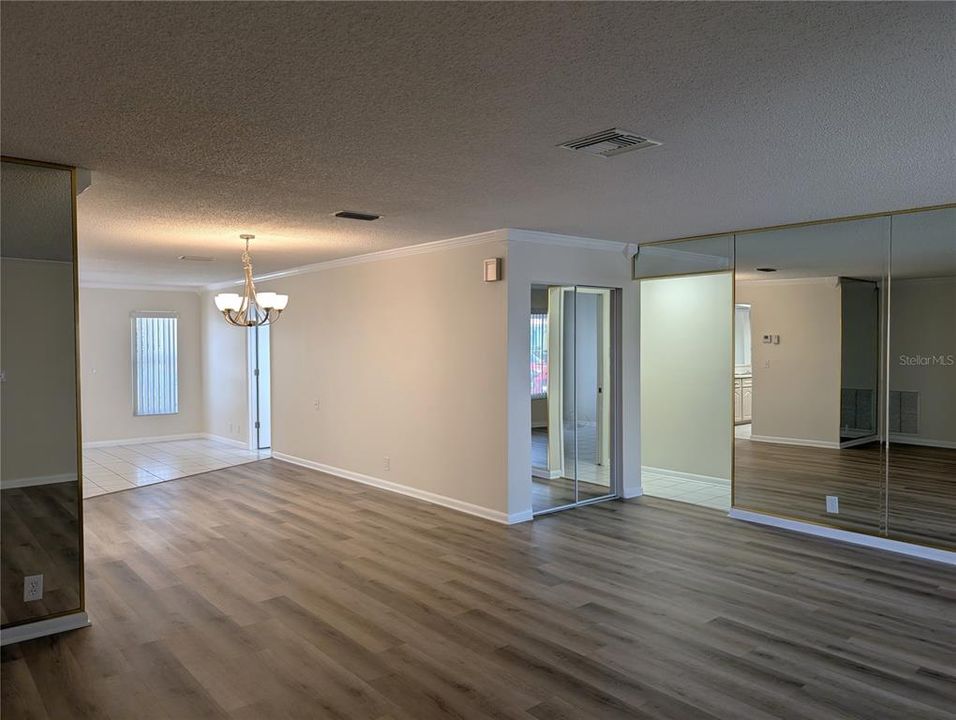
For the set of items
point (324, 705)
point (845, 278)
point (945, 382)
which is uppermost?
point (845, 278)

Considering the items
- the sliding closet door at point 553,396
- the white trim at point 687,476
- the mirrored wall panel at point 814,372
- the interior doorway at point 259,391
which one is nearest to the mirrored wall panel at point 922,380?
the mirrored wall panel at point 814,372

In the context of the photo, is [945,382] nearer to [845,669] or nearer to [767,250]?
[767,250]

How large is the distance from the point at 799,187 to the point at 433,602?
10.9 feet

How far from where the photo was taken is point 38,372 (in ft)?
11.4

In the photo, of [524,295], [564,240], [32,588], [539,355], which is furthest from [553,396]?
[32,588]

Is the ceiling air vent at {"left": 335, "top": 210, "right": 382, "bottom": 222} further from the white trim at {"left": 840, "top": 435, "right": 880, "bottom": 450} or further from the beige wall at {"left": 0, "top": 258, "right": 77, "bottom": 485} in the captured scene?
the white trim at {"left": 840, "top": 435, "right": 880, "bottom": 450}

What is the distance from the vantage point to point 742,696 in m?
2.86

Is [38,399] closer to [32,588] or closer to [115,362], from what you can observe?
[32,588]

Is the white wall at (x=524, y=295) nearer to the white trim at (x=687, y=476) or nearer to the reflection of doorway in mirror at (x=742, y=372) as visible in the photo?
the reflection of doorway in mirror at (x=742, y=372)

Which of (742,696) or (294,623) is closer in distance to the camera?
(742,696)

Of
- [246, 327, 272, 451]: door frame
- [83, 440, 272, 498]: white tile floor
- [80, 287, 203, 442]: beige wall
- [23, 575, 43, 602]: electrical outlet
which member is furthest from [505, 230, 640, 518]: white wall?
[80, 287, 203, 442]: beige wall

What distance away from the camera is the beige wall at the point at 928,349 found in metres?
4.66

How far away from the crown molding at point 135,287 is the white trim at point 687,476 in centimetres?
775

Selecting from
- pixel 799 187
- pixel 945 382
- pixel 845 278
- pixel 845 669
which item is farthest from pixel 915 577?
pixel 799 187
